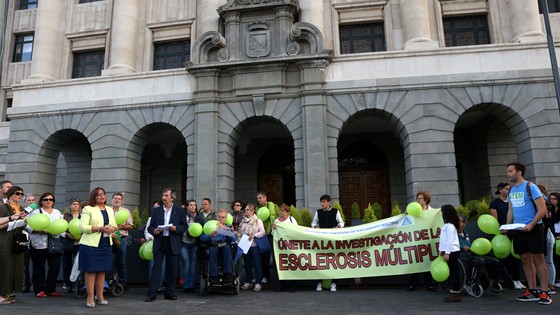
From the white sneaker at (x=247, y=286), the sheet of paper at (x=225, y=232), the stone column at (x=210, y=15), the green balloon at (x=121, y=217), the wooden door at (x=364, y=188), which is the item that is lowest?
the white sneaker at (x=247, y=286)

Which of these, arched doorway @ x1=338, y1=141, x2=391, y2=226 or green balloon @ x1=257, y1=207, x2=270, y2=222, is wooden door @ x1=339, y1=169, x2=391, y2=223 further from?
green balloon @ x1=257, y1=207, x2=270, y2=222

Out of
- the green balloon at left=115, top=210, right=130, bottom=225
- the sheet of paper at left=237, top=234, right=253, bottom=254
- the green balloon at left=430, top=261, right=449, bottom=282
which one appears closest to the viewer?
the green balloon at left=430, top=261, right=449, bottom=282

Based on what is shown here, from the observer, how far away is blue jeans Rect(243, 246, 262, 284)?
34.7 feet

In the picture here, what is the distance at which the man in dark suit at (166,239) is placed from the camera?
346 inches

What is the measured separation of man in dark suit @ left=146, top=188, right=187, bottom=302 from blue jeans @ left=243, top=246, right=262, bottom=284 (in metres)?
2.28

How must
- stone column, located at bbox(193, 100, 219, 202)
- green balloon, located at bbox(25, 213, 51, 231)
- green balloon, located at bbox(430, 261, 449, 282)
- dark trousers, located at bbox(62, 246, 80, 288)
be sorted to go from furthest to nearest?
1. stone column, located at bbox(193, 100, 219, 202)
2. dark trousers, located at bbox(62, 246, 80, 288)
3. green balloon, located at bbox(25, 213, 51, 231)
4. green balloon, located at bbox(430, 261, 449, 282)

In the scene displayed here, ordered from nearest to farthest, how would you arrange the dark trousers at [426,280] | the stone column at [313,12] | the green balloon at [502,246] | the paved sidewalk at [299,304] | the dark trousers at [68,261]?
the paved sidewalk at [299,304]
the green balloon at [502,246]
the dark trousers at [426,280]
the dark trousers at [68,261]
the stone column at [313,12]

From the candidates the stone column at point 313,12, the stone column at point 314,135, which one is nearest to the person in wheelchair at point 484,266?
the stone column at point 314,135

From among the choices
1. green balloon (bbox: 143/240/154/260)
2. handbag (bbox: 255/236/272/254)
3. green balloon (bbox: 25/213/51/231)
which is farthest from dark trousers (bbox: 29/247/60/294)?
handbag (bbox: 255/236/272/254)

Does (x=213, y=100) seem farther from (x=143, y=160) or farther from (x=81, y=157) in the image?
(x=81, y=157)

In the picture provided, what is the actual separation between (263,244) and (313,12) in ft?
37.0

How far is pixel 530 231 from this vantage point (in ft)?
25.4

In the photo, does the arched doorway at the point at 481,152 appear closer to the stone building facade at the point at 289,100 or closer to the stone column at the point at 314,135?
the stone building facade at the point at 289,100

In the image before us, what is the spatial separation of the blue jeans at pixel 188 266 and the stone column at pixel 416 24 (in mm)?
12402
